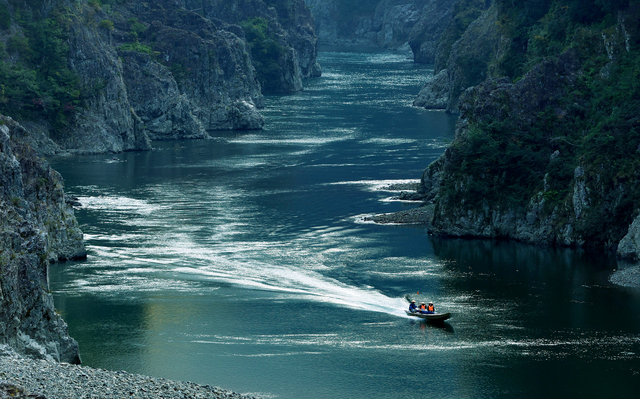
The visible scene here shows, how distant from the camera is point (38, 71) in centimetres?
14950

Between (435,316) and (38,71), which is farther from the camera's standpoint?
(38,71)

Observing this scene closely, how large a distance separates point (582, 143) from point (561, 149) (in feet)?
8.03

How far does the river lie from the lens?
180 ft

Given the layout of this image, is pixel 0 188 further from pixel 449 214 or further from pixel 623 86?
pixel 623 86

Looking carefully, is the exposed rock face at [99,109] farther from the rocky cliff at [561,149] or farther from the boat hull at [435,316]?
the boat hull at [435,316]

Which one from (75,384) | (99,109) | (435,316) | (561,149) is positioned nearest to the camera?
(75,384)

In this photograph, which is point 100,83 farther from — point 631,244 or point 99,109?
point 631,244

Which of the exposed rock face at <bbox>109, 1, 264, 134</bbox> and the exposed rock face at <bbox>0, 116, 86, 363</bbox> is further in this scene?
the exposed rock face at <bbox>109, 1, 264, 134</bbox>

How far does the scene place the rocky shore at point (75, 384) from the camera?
3852 centimetres

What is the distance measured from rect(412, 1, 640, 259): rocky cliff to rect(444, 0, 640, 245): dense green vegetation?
0.11 m

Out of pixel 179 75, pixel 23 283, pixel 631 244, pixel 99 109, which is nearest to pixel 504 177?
pixel 631 244

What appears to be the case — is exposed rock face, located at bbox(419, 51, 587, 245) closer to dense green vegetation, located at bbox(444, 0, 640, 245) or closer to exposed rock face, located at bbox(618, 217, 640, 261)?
dense green vegetation, located at bbox(444, 0, 640, 245)

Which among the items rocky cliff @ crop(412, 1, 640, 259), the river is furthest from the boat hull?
rocky cliff @ crop(412, 1, 640, 259)

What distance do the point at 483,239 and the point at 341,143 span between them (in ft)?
225
